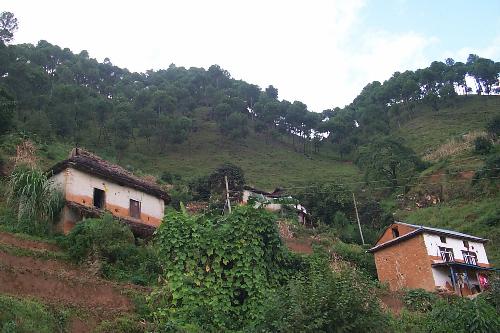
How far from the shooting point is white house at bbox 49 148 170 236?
24.1 metres

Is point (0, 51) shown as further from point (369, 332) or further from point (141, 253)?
point (369, 332)

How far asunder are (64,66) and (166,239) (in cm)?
6732

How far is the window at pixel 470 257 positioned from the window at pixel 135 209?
68.5 ft

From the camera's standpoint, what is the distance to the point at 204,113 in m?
88.5

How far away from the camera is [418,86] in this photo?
Result: 288ft

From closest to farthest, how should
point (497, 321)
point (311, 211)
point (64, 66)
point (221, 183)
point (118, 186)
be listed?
point (497, 321) < point (118, 186) < point (221, 183) < point (311, 211) < point (64, 66)

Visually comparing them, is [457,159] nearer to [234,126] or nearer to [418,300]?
[234,126]

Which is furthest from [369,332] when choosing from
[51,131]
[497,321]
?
[51,131]

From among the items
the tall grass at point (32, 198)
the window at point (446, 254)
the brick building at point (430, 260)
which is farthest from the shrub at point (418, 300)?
the tall grass at point (32, 198)

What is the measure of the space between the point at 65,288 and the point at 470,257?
27.1 m

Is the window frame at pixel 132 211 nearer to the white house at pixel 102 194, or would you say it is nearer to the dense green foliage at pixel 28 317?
the white house at pixel 102 194

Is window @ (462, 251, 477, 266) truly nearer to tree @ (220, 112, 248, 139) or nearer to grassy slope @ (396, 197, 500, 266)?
grassy slope @ (396, 197, 500, 266)

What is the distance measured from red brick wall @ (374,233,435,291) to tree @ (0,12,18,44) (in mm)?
47594

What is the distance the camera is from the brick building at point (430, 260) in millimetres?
31312
